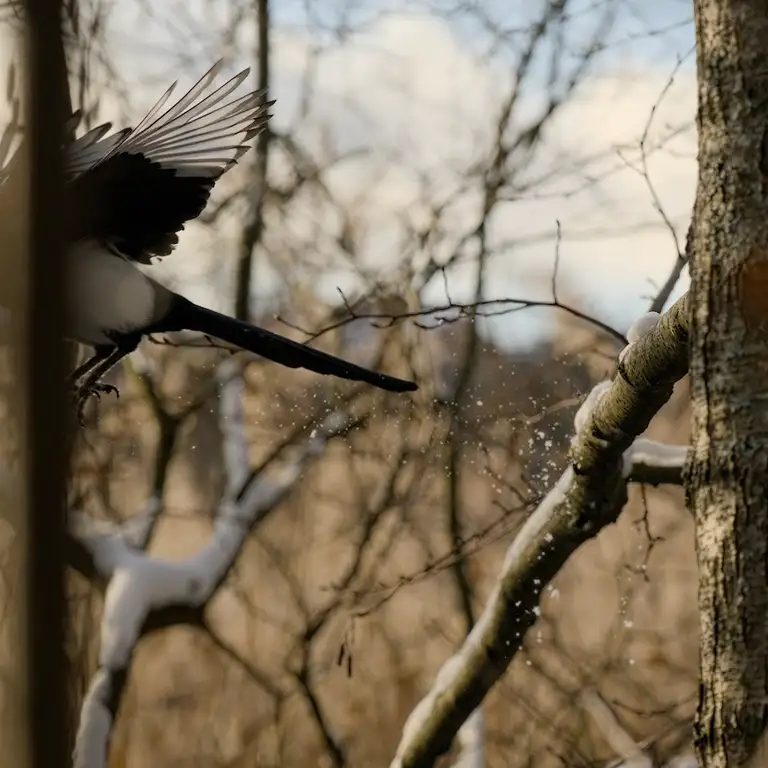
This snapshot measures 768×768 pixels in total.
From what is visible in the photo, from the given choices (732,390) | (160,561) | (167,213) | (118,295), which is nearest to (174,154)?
(167,213)

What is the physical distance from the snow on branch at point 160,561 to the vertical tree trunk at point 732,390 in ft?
5.61

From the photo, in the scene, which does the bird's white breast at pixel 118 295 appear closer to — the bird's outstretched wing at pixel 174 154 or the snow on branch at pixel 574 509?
the bird's outstretched wing at pixel 174 154

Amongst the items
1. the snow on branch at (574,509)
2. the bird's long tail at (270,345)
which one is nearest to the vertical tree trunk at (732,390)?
the snow on branch at (574,509)

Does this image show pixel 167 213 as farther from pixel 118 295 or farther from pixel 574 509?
pixel 574 509

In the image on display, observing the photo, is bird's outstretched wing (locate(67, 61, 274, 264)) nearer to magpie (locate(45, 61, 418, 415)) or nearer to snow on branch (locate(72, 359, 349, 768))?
magpie (locate(45, 61, 418, 415))

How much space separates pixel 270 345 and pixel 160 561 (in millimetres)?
1714

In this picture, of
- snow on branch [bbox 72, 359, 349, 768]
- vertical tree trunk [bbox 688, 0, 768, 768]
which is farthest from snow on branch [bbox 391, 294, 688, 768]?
snow on branch [bbox 72, 359, 349, 768]

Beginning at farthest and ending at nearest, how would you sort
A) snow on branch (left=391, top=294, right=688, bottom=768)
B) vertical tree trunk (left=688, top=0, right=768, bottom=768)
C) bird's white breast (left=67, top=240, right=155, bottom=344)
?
snow on branch (left=391, top=294, right=688, bottom=768), bird's white breast (left=67, top=240, right=155, bottom=344), vertical tree trunk (left=688, top=0, right=768, bottom=768)

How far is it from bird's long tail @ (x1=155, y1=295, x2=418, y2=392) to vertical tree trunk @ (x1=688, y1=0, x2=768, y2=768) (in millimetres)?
271

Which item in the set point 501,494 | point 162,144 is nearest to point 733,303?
point 162,144

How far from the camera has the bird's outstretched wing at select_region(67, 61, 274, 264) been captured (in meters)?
0.97

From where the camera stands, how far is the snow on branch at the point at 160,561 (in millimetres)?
2391

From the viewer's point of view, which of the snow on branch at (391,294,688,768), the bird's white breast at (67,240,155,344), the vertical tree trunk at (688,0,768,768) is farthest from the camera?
the snow on branch at (391,294,688,768)

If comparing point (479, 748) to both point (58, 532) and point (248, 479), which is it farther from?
point (58, 532)
